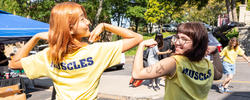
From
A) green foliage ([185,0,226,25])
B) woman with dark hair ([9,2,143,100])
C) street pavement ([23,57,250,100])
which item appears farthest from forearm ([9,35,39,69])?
green foliage ([185,0,226,25])

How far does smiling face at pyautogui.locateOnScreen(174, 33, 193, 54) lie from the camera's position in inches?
71.4

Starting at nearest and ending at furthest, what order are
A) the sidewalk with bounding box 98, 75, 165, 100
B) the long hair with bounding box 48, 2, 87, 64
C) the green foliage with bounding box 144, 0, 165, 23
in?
the long hair with bounding box 48, 2, 87, 64 < the sidewalk with bounding box 98, 75, 165, 100 < the green foliage with bounding box 144, 0, 165, 23

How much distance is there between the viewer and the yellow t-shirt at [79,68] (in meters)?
1.72

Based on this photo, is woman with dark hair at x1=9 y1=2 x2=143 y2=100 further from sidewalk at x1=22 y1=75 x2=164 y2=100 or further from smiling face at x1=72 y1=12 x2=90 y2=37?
sidewalk at x1=22 y1=75 x2=164 y2=100

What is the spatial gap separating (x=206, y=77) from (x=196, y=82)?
180mm

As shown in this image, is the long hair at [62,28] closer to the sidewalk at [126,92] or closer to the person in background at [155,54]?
the sidewalk at [126,92]

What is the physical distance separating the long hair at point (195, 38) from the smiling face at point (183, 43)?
24mm

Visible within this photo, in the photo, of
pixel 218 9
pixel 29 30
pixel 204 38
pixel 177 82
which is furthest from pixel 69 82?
pixel 218 9

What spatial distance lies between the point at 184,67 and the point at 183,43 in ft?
0.69

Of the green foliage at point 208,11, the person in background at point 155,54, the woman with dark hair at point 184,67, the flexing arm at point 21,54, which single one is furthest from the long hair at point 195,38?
the green foliage at point 208,11

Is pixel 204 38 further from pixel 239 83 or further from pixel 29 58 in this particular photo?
pixel 239 83

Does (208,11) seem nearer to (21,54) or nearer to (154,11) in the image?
(154,11)

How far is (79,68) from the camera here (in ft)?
5.65

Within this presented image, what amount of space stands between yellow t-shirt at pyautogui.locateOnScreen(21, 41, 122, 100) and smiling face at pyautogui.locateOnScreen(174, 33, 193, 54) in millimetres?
512
